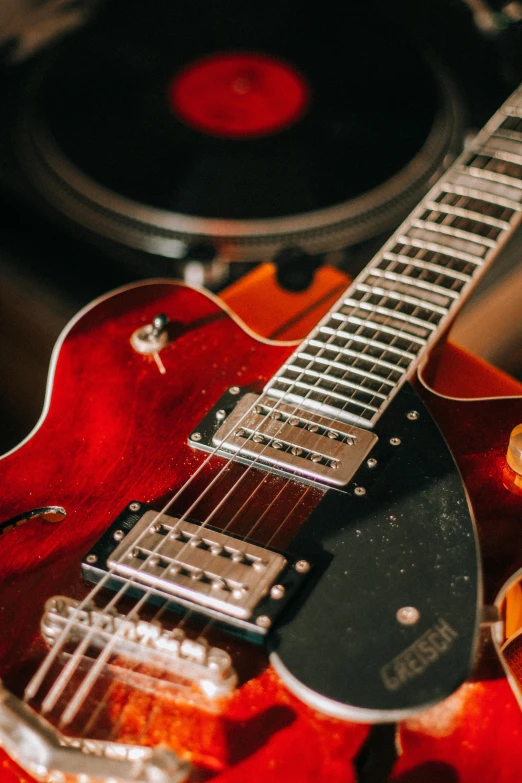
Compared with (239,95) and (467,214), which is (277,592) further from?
(239,95)

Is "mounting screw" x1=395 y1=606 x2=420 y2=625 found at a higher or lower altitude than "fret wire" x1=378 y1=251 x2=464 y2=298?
lower

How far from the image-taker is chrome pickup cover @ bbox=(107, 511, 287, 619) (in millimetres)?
677

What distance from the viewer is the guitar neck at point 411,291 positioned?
0.87 meters

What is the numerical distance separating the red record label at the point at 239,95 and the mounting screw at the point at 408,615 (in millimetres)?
1060

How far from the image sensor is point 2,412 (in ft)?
4.01

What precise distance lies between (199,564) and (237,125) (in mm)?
1056

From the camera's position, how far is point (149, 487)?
0.79 m

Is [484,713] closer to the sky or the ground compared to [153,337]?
closer to the ground

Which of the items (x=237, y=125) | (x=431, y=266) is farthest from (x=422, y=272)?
(x=237, y=125)

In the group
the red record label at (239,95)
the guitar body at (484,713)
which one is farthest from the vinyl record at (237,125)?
the guitar body at (484,713)

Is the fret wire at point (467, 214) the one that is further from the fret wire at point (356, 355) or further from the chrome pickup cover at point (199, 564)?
the chrome pickup cover at point (199, 564)

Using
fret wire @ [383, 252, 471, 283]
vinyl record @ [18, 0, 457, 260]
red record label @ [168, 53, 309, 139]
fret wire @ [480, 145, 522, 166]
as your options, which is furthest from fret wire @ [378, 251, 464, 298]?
red record label @ [168, 53, 309, 139]

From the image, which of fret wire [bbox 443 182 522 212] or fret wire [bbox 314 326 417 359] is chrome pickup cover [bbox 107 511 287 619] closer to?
fret wire [bbox 314 326 417 359]

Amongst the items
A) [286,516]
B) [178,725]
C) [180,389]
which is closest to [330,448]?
[286,516]
